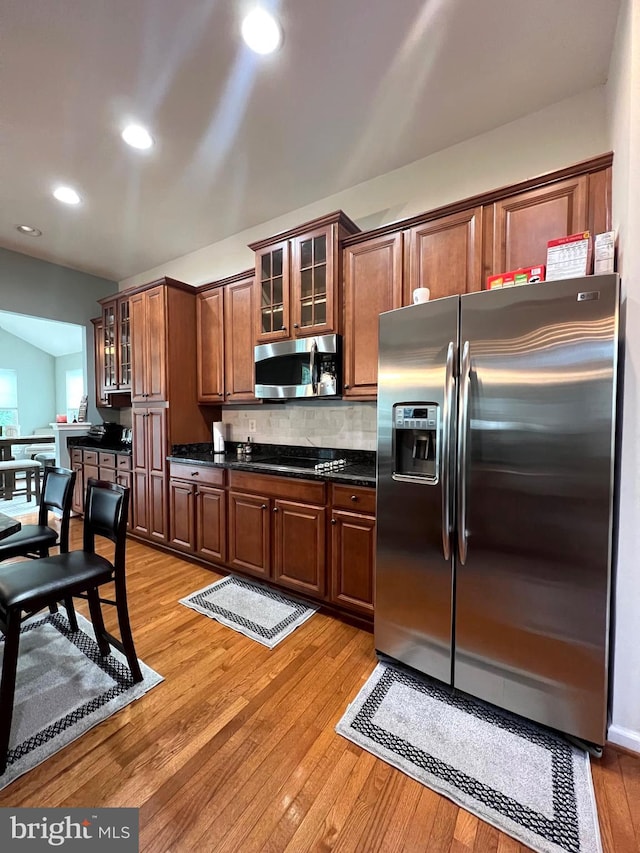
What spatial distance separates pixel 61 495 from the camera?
218cm

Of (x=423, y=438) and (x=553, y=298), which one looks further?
(x=423, y=438)

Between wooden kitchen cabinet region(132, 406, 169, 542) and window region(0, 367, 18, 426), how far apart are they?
670 centimetres

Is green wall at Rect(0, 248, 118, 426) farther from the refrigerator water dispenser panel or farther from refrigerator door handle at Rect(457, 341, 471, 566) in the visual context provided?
refrigerator door handle at Rect(457, 341, 471, 566)

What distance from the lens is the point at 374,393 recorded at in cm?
241

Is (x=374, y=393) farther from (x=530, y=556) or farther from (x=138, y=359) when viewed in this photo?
(x=138, y=359)

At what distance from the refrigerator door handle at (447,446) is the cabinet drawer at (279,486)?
34.4 inches

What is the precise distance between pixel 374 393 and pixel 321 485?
716mm

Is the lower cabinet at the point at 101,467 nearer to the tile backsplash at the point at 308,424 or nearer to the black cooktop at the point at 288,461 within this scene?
the tile backsplash at the point at 308,424

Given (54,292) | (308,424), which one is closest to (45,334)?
(54,292)

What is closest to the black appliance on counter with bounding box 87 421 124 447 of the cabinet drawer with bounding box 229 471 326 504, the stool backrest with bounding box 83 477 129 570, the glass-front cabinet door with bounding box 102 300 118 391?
the glass-front cabinet door with bounding box 102 300 118 391

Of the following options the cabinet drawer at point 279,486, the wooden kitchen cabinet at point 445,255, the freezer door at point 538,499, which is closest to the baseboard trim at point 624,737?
the freezer door at point 538,499

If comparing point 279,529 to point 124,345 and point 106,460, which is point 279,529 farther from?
point 124,345

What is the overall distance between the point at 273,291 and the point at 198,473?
65.4 inches

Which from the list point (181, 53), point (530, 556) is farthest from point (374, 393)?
→ point (181, 53)
